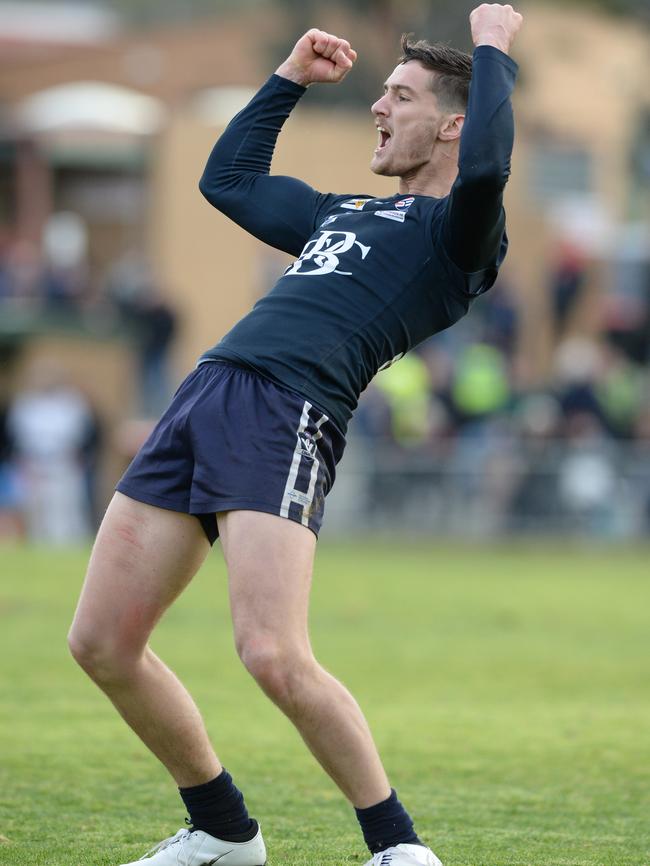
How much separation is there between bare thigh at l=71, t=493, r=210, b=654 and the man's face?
1.27 meters

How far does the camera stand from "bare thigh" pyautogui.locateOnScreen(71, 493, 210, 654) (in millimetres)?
4672

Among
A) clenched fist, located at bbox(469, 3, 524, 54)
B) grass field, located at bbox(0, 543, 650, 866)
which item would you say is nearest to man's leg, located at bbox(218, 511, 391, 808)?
grass field, located at bbox(0, 543, 650, 866)

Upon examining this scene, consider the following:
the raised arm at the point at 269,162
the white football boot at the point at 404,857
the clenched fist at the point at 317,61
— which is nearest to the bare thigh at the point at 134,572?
the white football boot at the point at 404,857

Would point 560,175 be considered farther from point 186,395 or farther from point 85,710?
point 186,395

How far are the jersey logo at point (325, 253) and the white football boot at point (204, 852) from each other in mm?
1727

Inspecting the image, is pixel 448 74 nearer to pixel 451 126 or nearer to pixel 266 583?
pixel 451 126

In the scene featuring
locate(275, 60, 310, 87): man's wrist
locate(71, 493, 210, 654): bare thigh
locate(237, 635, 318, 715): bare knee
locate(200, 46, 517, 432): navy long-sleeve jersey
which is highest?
locate(275, 60, 310, 87): man's wrist

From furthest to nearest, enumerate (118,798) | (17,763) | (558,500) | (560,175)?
1. (560,175)
2. (558,500)
3. (17,763)
4. (118,798)

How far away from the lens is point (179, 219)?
2391 centimetres

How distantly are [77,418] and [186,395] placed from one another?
556 inches

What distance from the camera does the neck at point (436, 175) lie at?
196 inches

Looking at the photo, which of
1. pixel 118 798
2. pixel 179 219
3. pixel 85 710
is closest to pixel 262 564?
pixel 118 798

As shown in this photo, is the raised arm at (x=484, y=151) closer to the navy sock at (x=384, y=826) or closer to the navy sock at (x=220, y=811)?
the navy sock at (x=384, y=826)

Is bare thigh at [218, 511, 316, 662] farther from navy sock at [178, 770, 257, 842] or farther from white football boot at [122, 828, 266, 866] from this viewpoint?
white football boot at [122, 828, 266, 866]
